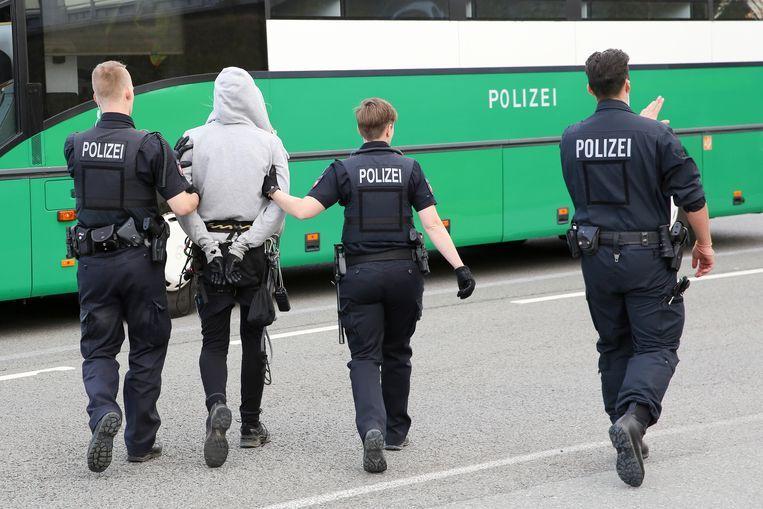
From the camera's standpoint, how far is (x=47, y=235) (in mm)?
9578

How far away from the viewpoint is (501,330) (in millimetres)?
9445

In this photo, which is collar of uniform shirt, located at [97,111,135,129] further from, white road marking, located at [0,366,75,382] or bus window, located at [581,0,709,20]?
bus window, located at [581,0,709,20]

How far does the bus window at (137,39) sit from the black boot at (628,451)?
5698 millimetres

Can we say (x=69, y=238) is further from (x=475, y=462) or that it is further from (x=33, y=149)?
(x=33, y=149)

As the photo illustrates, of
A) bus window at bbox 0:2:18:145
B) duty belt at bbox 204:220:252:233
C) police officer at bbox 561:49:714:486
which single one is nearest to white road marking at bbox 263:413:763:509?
police officer at bbox 561:49:714:486

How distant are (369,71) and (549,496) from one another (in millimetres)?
6481

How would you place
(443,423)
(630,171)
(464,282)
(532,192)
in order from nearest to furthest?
(630,171)
(464,282)
(443,423)
(532,192)

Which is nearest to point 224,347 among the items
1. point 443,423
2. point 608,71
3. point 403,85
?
point 443,423

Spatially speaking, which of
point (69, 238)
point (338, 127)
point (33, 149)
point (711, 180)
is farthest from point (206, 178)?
point (711, 180)

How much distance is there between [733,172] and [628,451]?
8982mm

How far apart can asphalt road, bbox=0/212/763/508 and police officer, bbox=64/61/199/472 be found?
391 mm

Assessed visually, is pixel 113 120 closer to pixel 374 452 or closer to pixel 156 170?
pixel 156 170

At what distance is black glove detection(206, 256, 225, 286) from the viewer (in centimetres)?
595

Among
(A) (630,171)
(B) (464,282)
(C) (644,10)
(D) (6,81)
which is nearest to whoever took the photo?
(A) (630,171)
